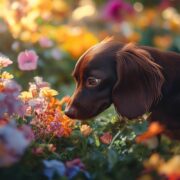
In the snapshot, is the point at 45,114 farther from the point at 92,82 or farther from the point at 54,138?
the point at 92,82

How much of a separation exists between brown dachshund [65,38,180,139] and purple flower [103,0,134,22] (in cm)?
572

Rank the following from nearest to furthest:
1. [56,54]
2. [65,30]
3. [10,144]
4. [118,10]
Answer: [10,144] < [56,54] < [65,30] < [118,10]

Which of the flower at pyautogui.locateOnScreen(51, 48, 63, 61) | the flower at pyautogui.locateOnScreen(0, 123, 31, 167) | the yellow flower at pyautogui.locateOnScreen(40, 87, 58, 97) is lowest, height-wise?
the flower at pyautogui.locateOnScreen(51, 48, 63, 61)

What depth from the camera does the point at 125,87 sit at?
3.38 meters

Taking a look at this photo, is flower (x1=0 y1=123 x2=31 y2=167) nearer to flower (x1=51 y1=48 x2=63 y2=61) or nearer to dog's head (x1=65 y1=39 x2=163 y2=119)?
dog's head (x1=65 y1=39 x2=163 y2=119)

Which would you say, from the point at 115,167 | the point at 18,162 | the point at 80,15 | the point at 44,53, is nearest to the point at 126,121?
the point at 115,167

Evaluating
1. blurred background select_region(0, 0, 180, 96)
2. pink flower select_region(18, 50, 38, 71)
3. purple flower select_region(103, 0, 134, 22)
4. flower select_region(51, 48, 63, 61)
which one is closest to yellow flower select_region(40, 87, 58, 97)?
pink flower select_region(18, 50, 38, 71)

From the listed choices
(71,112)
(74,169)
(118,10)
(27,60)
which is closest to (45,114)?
(71,112)

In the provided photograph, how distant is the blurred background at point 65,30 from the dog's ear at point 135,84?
3.69ft

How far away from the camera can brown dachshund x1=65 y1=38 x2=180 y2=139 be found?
11.1 ft

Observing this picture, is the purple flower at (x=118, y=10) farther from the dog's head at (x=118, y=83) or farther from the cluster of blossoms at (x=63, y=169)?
the cluster of blossoms at (x=63, y=169)

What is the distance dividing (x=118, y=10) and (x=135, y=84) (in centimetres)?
603

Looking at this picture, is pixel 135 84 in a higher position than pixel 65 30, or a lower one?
higher

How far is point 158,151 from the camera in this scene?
129 inches
